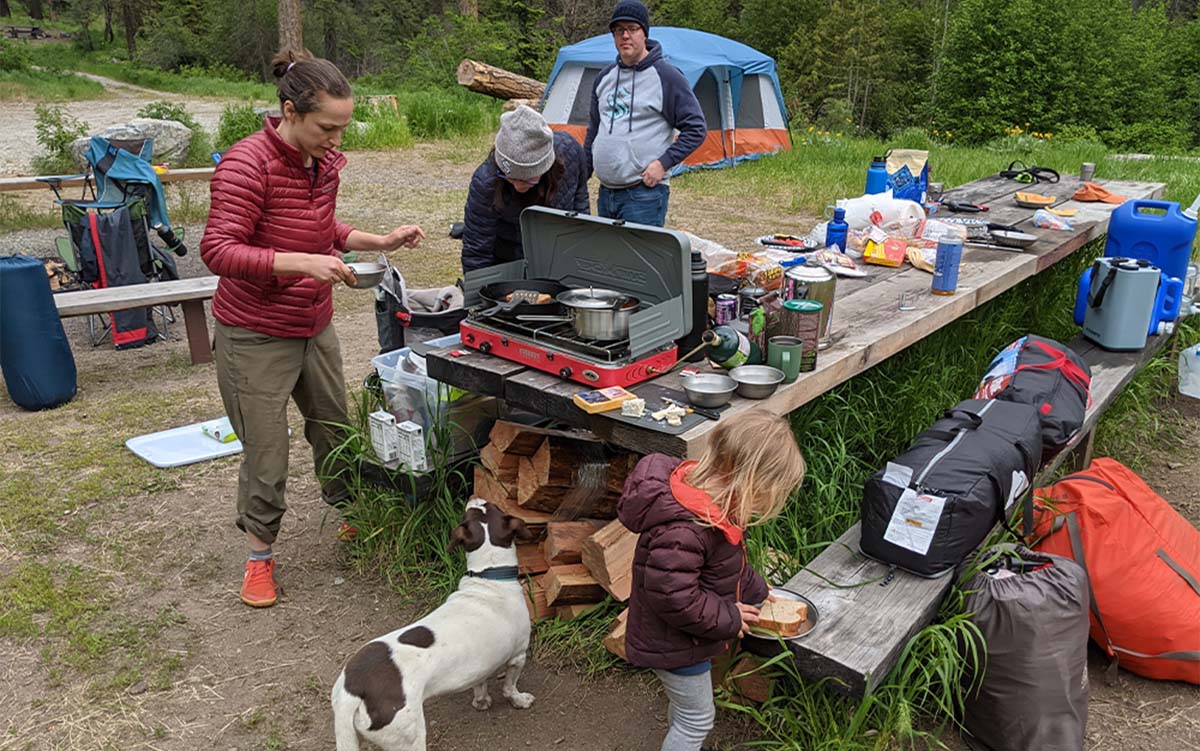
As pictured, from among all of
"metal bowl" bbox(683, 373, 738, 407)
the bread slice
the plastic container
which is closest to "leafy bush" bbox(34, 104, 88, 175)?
"metal bowl" bbox(683, 373, 738, 407)

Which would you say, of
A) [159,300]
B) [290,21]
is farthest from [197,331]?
[290,21]

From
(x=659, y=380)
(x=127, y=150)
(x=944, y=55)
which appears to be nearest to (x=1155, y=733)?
(x=659, y=380)

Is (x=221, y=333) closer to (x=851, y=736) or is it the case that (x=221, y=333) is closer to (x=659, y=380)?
(x=659, y=380)

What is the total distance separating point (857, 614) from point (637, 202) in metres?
3.03

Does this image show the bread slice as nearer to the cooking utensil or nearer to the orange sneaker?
the cooking utensil

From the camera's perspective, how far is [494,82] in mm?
15875

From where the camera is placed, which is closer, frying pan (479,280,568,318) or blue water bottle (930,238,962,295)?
frying pan (479,280,568,318)

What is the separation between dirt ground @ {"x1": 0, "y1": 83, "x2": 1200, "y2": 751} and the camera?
2.71 metres

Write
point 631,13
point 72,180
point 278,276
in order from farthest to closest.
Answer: point 72,180, point 631,13, point 278,276

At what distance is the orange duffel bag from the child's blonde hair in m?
1.50

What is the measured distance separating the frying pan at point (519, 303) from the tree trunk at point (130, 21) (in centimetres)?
4151

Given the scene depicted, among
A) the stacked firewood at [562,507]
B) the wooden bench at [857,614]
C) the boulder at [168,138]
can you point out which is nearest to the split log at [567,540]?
the stacked firewood at [562,507]

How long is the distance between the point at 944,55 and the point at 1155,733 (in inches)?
970

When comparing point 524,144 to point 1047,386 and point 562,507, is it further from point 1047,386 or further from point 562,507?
point 1047,386
